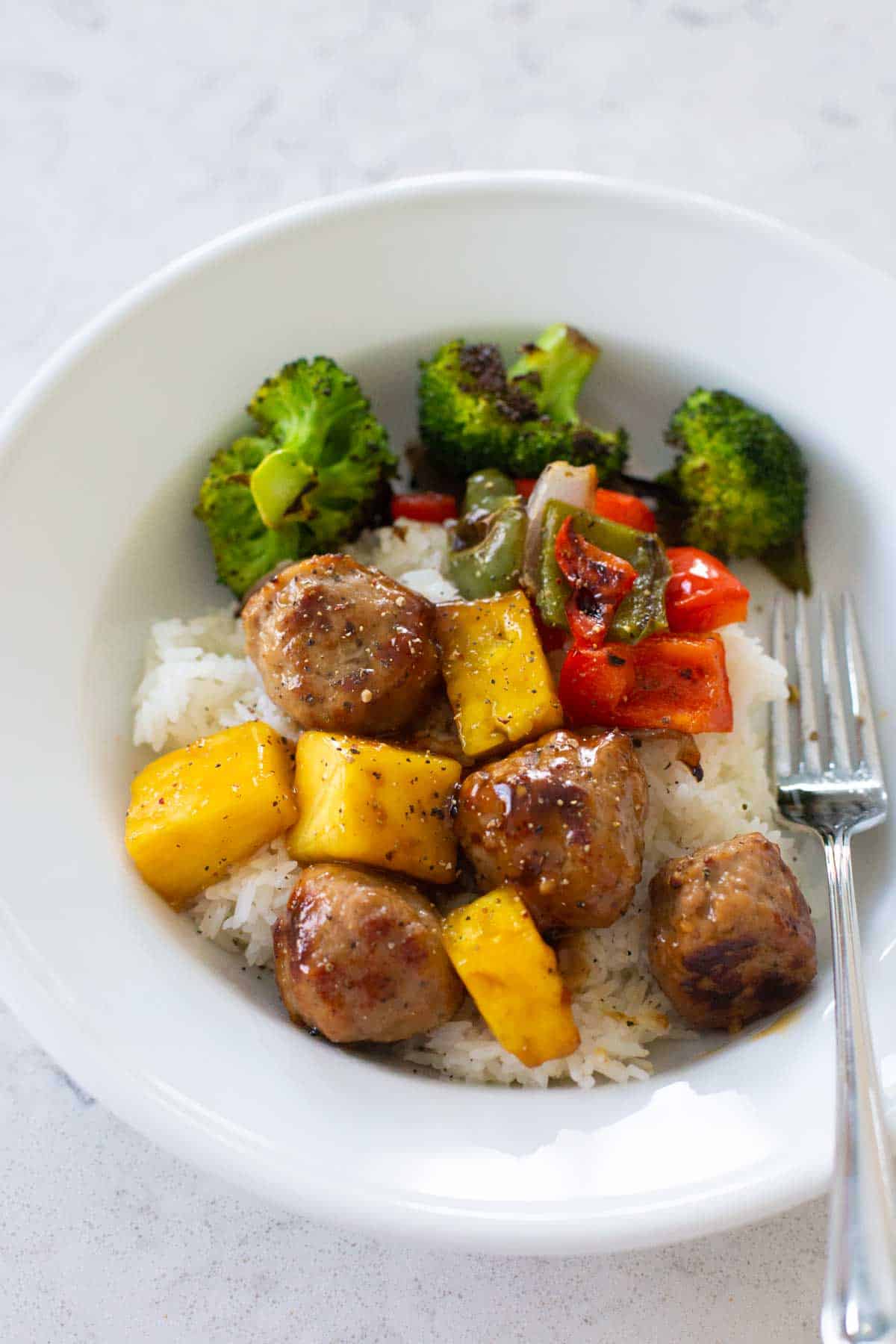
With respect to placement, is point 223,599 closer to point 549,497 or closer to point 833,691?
point 549,497

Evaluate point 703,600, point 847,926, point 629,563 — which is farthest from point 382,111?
point 847,926

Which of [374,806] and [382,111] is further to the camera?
[382,111]

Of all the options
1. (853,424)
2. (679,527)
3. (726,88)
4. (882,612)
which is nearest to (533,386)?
(679,527)

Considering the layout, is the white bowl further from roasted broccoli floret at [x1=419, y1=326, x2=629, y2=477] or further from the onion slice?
the onion slice

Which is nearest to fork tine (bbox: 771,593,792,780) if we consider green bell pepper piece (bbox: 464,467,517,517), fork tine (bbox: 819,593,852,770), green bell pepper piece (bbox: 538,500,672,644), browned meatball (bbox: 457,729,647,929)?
fork tine (bbox: 819,593,852,770)

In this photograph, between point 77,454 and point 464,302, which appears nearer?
point 77,454

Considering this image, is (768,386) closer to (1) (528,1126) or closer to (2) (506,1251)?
(1) (528,1126)

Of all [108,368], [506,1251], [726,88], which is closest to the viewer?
[506,1251]

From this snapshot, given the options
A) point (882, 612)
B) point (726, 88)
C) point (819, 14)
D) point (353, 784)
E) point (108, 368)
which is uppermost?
point (819, 14)
